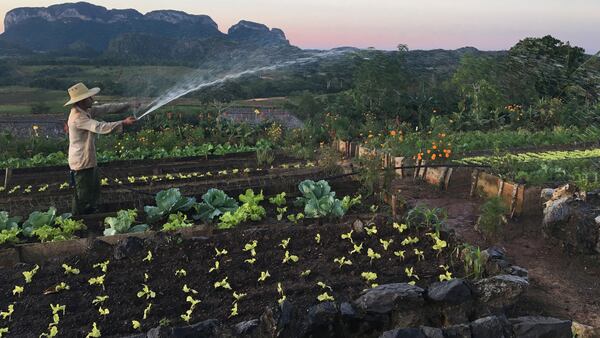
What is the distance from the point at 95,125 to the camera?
255 inches

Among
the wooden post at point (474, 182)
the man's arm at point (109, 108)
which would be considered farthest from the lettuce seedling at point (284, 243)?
the wooden post at point (474, 182)

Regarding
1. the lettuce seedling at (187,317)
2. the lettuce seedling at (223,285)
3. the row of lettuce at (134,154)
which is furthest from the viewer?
the row of lettuce at (134,154)

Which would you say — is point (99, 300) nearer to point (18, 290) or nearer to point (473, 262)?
point (18, 290)

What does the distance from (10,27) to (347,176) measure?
185260 mm

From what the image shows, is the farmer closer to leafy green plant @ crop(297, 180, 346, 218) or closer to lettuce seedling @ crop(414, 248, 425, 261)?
leafy green plant @ crop(297, 180, 346, 218)

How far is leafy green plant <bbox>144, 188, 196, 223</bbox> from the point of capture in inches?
251

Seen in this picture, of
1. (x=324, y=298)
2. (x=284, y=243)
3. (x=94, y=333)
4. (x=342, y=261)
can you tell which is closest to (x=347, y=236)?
(x=342, y=261)

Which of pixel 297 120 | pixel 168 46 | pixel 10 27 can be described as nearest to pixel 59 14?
pixel 10 27

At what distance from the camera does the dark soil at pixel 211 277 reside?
3.96 meters

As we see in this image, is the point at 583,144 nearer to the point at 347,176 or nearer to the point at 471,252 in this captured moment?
the point at 347,176

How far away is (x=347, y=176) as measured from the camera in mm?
8430

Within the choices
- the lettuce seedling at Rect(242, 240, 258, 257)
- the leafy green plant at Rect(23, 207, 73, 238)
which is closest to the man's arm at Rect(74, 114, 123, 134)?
the leafy green plant at Rect(23, 207, 73, 238)

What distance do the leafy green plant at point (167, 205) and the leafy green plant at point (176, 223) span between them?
0.44 feet

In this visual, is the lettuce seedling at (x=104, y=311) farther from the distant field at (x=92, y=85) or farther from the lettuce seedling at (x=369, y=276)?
the distant field at (x=92, y=85)
